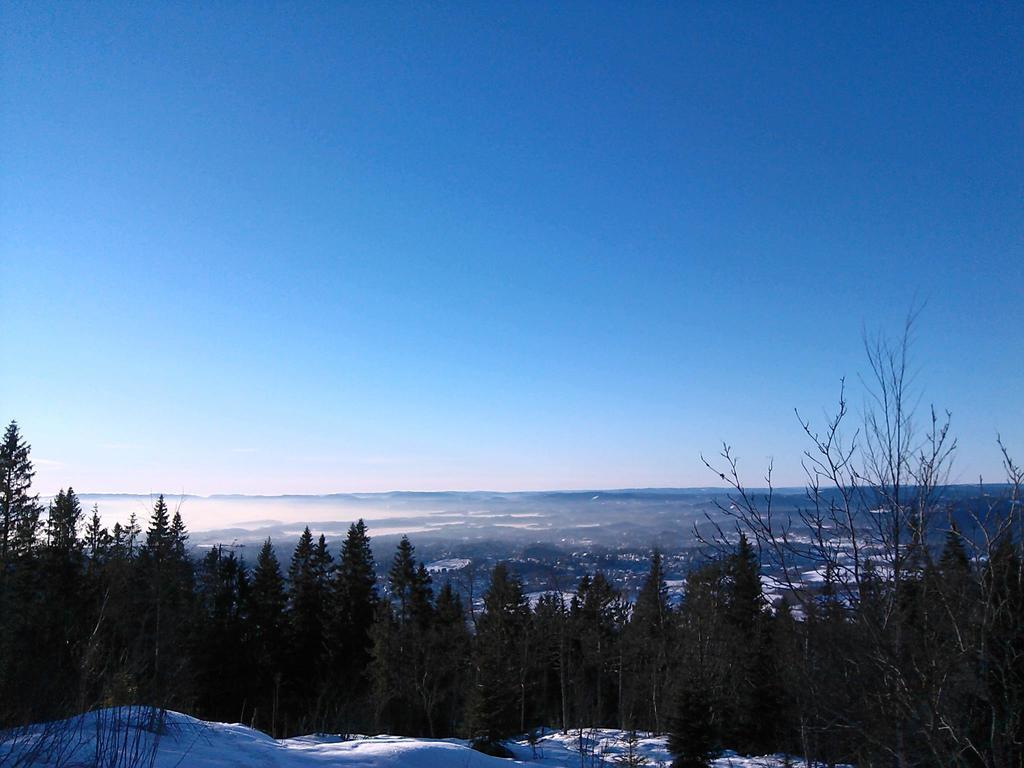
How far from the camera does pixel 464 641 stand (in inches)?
1368

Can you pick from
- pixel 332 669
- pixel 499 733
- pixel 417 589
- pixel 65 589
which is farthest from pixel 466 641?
pixel 65 589

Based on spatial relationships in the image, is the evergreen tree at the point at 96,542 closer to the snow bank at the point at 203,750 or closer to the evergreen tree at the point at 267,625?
the evergreen tree at the point at 267,625

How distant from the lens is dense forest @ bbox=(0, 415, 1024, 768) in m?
5.14

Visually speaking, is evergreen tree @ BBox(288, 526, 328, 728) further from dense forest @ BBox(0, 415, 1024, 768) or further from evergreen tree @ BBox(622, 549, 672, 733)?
evergreen tree @ BBox(622, 549, 672, 733)

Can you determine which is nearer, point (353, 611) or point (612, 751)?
point (612, 751)

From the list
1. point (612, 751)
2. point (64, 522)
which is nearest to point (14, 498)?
point (64, 522)

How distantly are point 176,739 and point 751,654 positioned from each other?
2694 cm

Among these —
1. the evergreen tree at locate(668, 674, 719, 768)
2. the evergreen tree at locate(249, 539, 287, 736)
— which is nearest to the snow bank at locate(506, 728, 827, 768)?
the evergreen tree at locate(668, 674, 719, 768)

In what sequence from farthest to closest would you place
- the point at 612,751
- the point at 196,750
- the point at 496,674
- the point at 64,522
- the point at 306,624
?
the point at 306,624
the point at 64,522
the point at 496,674
the point at 612,751
the point at 196,750

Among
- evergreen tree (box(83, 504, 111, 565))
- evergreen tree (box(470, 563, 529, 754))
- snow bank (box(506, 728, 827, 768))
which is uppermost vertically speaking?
evergreen tree (box(83, 504, 111, 565))

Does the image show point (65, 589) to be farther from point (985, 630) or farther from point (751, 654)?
point (985, 630)

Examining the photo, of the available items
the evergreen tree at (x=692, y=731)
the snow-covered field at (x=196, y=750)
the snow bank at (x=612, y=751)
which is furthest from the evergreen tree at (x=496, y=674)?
the snow-covered field at (x=196, y=750)

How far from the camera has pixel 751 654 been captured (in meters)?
27.4

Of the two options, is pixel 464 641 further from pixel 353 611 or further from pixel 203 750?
pixel 203 750
